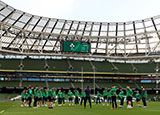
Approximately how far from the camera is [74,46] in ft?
142

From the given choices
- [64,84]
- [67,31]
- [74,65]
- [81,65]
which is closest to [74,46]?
[67,31]

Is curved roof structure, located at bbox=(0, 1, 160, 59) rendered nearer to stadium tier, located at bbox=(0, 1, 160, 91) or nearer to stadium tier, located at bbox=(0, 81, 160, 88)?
stadium tier, located at bbox=(0, 1, 160, 91)

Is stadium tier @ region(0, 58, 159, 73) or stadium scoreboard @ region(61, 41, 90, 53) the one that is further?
stadium tier @ region(0, 58, 159, 73)

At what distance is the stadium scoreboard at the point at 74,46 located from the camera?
1684 inches

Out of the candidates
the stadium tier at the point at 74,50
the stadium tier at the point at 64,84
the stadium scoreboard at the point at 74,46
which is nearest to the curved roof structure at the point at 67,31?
the stadium tier at the point at 74,50

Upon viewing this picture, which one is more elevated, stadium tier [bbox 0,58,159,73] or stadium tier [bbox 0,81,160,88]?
stadium tier [bbox 0,58,159,73]

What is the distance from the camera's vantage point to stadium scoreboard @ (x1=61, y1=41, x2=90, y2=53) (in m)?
42.8

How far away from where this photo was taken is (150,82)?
6112cm

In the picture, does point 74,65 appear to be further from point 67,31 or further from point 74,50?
point 74,50

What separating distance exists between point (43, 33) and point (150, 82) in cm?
3599

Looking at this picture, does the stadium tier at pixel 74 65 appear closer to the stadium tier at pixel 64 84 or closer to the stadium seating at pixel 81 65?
the stadium seating at pixel 81 65

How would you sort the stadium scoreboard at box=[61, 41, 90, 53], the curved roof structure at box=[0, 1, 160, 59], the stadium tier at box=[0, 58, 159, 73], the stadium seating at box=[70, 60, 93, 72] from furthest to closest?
the stadium seating at box=[70, 60, 93, 72]
the stadium tier at box=[0, 58, 159, 73]
the curved roof structure at box=[0, 1, 160, 59]
the stadium scoreboard at box=[61, 41, 90, 53]

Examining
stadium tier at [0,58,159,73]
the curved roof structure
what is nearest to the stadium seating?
stadium tier at [0,58,159,73]

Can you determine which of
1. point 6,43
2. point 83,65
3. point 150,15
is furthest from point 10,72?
point 150,15
